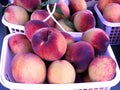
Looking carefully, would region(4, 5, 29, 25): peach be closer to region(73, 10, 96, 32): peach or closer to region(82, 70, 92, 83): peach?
region(73, 10, 96, 32): peach

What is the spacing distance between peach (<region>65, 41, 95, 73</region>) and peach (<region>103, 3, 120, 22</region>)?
12.4 inches

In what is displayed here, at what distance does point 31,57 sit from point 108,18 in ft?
1.45

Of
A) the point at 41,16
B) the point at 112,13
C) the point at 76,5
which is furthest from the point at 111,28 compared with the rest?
the point at 41,16

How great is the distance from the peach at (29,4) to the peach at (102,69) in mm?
379

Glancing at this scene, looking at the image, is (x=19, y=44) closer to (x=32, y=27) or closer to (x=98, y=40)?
(x=32, y=27)

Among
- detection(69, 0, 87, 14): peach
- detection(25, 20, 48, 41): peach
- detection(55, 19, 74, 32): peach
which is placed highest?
detection(25, 20, 48, 41): peach

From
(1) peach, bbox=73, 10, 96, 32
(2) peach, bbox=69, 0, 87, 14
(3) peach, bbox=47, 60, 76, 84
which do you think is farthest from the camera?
(2) peach, bbox=69, 0, 87, 14

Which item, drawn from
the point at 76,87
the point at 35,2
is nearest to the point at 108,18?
the point at 35,2

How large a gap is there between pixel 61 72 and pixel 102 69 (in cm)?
11

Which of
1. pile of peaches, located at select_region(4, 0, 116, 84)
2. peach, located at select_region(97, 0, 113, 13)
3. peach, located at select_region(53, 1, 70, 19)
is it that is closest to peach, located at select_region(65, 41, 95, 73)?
pile of peaches, located at select_region(4, 0, 116, 84)

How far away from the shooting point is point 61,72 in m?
0.61

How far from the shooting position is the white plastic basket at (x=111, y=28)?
91 cm

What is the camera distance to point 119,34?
95cm

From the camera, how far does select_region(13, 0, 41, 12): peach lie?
35.6 inches
